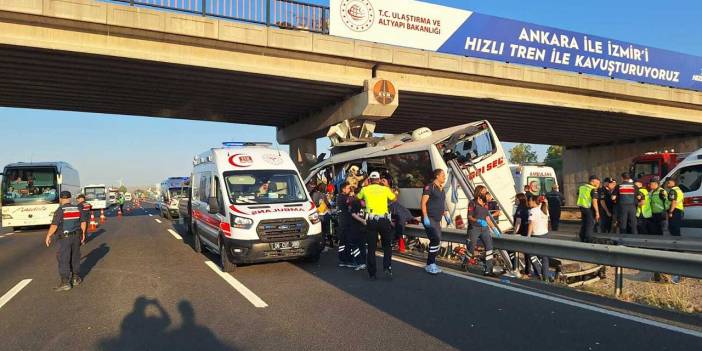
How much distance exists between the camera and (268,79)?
56.9 ft

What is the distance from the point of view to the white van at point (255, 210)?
26.4 feet

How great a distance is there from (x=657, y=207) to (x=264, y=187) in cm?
963

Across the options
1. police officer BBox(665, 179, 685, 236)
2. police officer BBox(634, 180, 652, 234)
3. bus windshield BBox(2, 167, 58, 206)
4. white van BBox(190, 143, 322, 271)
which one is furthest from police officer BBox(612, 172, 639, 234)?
bus windshield BBox(2, 167, 58, 206)

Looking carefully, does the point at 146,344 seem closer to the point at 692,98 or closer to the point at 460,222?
the point at 460,222

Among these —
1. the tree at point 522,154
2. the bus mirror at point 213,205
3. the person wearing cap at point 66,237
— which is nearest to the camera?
the person wearing cap at point 66,237

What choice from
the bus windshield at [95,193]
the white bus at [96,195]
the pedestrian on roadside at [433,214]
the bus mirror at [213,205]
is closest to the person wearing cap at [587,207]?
the pedestrian on roadside at [433,214]

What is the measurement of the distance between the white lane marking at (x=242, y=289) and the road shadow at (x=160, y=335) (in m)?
0.82

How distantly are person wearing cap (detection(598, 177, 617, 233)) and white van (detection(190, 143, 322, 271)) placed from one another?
8.14 meters

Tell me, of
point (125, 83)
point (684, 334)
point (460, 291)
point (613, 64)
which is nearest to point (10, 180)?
point (125, 83)

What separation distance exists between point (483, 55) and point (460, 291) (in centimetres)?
1485

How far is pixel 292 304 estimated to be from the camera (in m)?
6.07

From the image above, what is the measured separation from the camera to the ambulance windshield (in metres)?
8.84

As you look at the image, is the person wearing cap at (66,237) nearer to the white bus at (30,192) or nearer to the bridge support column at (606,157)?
the white bus at (30,192)

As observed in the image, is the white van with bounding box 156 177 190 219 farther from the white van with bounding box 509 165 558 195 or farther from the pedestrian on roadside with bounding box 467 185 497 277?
the pedestrian on roadside with bounding box 467 185 497 277
